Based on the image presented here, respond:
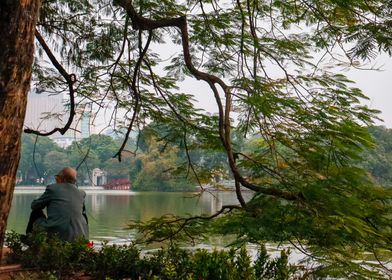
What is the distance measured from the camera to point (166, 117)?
518 cm

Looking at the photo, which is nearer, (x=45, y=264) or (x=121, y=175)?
(x=45, y=264)

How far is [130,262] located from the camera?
3.55m

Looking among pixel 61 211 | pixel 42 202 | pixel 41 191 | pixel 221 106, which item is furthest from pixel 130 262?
pixel 41 191

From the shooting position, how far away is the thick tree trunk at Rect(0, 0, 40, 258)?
7.80 ft

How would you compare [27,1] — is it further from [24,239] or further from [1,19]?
[24,239]

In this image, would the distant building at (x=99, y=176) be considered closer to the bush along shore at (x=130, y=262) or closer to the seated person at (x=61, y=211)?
the seated person at (x=61, y=211)

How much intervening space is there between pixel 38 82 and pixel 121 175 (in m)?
40.6

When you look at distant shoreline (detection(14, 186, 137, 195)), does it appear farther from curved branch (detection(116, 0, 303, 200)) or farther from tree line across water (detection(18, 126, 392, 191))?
curved branch (detection(116, 0, 303, 200))

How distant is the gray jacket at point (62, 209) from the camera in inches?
165

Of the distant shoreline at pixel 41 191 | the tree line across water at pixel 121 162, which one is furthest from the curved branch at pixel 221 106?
the distant shoreline at pixel 41 191

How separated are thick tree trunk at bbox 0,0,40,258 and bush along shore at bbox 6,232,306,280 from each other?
874 mm

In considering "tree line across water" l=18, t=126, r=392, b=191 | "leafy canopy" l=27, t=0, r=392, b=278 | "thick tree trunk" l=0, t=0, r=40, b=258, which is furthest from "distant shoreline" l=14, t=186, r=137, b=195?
"thick tree trunk" l=0, t=0, r=40, b=258

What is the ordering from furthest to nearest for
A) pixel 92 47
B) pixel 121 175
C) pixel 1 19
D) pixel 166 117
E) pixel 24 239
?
pixel 121 175, pixel 92 47, pixel 166 117, pixel 24 239, pixel 1 19

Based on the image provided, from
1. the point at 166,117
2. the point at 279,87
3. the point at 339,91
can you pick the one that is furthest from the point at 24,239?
the point at 339,91
